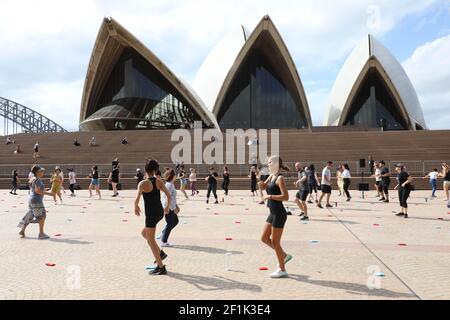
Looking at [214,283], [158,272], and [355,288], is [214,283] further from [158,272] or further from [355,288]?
[355,288]

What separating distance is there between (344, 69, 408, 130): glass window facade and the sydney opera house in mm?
124

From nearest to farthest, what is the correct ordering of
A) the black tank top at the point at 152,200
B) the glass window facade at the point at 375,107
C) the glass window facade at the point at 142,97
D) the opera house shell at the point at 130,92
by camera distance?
the black tank top at the point at 152,200
the opera house shell at the point at 130,92
the glass window facade at the point at 142,97
the glass window facade at the point at 375,107

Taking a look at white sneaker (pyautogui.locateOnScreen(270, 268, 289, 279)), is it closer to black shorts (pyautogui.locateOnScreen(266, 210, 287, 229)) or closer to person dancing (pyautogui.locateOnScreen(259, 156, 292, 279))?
person dancing (pyautogui.locateOnScreen(259, 156, 292, 279))

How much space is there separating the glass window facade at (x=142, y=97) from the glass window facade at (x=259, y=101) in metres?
6.77

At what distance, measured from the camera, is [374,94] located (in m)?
52.9

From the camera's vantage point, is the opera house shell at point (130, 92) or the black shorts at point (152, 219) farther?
the opera house shell at point (130, 92)

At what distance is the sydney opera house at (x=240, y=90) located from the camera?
4525 cm

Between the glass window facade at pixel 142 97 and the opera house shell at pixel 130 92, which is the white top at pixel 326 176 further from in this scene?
the glass window facade at pixel 142 97

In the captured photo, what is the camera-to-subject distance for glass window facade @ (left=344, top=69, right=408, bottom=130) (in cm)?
5281

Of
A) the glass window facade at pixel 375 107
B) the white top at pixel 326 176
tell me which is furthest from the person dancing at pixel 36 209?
the glass window facade at pixel 375 107

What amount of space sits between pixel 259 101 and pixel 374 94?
594 inches

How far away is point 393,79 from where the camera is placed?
5112 cm

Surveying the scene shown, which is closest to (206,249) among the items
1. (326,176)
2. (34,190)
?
(34,190)

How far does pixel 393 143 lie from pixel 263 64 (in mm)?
27719
